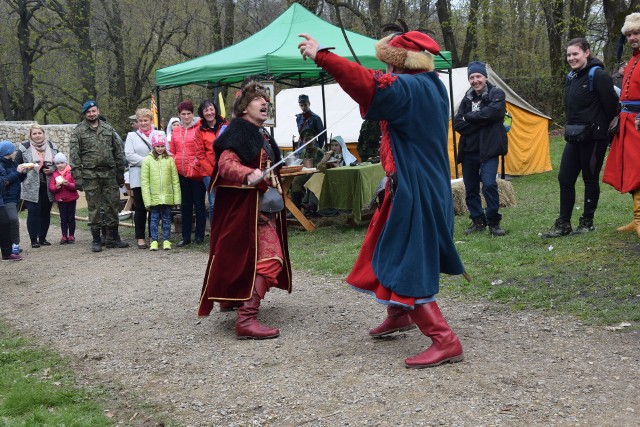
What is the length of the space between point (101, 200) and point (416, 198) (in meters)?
6.54

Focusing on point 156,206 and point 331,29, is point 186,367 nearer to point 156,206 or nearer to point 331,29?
point 156,206

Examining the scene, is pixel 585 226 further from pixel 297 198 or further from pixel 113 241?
pixel 113 241

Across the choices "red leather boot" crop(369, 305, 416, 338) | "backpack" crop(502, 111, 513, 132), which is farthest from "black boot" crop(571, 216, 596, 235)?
"red leather boot" crop(369, 305, 416, 338)

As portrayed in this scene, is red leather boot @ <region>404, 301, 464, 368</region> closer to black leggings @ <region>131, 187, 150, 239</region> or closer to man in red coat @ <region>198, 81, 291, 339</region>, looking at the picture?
man in red coat @ <region>198, 81, 291, 339</region>

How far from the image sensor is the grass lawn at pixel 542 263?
5.21 meters

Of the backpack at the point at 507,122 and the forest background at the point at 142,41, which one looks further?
the forest background at the point at 142,41

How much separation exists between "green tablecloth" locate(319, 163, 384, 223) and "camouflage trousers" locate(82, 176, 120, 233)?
108 inches

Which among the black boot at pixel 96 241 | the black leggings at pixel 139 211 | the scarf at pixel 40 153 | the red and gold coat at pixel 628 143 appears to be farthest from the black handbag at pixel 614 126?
the scarf at pixel 40 153

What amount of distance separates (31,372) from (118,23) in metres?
24.9

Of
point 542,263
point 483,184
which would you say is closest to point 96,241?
point 483,184

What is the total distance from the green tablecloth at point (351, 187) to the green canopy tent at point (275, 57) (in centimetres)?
167

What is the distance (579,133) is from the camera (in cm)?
686

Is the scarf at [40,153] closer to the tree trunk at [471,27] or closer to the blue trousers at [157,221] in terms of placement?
the blue trousers at [157,221]

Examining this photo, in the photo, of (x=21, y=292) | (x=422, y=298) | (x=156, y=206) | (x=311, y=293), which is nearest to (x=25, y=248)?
(x=156, y=206)
